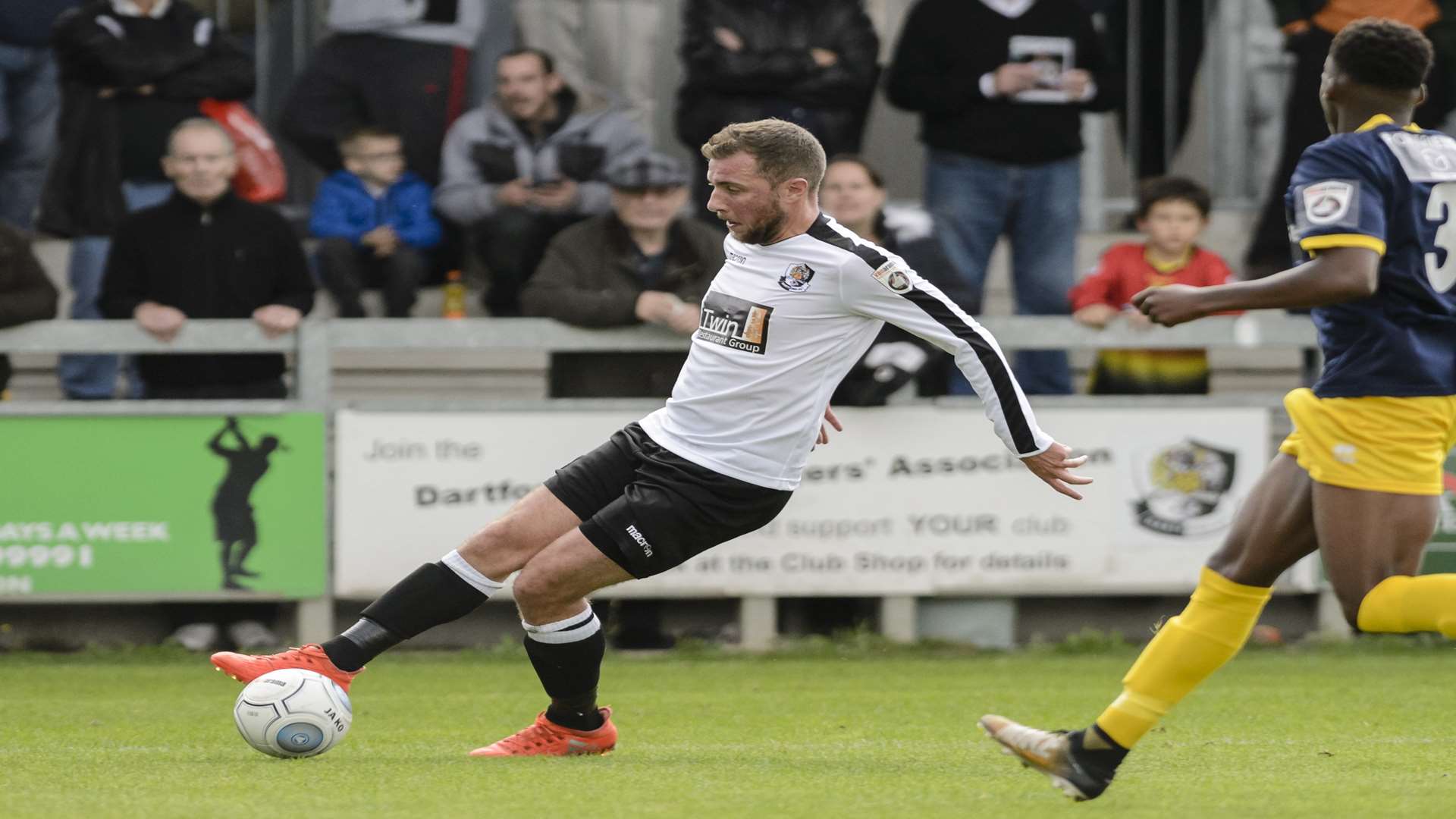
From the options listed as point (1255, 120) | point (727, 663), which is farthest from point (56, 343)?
point (1255, 120)

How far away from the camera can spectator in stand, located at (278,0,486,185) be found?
1098 cm

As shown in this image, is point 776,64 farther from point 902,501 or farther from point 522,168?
point 902,501

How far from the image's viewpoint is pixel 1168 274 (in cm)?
1014

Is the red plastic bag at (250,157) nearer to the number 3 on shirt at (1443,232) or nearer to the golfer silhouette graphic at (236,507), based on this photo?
the golfer silhouette graphic at (236,507)

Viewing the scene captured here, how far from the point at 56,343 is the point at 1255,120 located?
22.8 ft

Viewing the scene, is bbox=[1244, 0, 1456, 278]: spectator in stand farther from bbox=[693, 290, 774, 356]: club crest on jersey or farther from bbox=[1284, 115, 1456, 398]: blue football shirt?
bbox=[1284, 115, 1456, 398]: blue football shirt

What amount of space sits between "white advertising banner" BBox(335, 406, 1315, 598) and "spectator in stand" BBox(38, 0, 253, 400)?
1.61 m

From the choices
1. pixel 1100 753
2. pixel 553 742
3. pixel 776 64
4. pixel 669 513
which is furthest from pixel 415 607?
pixel 776 64

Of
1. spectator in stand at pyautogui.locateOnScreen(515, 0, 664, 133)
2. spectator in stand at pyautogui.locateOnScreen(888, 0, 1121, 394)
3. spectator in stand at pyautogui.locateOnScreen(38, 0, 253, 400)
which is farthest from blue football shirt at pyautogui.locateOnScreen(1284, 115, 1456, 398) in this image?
spectator in stand at pyautogui.locateOnScreen(515, 0, 664, 133)

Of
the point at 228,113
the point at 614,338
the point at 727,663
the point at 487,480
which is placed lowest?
the point at 727,663

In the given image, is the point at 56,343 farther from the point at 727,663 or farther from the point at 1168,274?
the point at 1168,274

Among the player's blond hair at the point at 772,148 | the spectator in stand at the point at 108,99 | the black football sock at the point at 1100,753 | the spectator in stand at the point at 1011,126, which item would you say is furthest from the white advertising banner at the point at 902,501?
the black football sock at the point at 1100,753

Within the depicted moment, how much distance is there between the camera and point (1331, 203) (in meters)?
5.06

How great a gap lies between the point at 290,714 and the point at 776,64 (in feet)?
17.3
